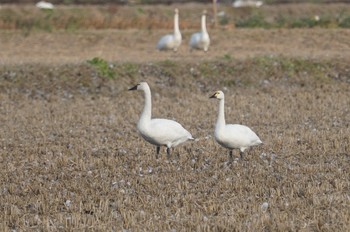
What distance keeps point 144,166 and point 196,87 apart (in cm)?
1076

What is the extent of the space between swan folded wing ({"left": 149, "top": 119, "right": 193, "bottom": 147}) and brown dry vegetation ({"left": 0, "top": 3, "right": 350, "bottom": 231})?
1.06ft

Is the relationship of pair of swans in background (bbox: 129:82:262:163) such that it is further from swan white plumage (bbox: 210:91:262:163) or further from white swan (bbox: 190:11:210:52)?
white swan (bbox: 190:11:210:52)

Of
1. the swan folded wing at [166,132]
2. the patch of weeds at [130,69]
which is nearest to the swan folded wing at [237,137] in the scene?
the swan folded wing at [166,132]

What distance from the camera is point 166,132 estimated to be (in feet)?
44.5

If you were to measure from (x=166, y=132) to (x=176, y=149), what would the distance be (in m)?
1.45

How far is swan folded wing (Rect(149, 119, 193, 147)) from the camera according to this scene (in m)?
13.5

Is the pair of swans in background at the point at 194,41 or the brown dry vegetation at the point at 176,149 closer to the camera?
the brown dry vegetation at the point at 176,149

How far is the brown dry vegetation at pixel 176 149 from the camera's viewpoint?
10.1 meters

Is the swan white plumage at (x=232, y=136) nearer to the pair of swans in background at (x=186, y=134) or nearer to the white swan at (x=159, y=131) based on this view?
the pair of swans in background at (x=186, y=134)

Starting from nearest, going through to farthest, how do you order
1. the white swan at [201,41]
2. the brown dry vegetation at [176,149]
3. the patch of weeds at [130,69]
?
the brown dry vegetation at [176,149] → the patch of weeds at [130,69] → the white swan at [201,41]

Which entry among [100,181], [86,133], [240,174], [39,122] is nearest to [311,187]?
[240,174]

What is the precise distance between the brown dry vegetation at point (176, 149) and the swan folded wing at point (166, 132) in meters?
0.32

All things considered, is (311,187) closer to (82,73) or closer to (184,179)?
(184,179)

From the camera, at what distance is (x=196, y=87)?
2381 centimetres
